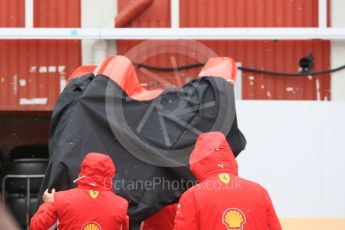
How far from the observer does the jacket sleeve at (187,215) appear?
224 inches

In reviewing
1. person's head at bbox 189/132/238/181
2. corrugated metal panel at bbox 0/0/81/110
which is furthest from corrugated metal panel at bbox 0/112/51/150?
person's head at bbox 189/132/238/181

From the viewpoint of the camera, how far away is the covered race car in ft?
23.0

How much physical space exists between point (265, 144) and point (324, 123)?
2.40 ft

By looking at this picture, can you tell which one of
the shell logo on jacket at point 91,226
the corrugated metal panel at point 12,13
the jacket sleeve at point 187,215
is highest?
the corrugated metal panel at point 12,13

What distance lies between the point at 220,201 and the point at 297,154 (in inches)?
131

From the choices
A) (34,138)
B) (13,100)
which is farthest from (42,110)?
(34,138)

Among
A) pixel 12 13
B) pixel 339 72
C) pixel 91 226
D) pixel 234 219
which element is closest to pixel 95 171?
pixel 91 226

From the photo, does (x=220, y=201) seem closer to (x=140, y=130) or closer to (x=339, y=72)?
(x=140, y=130)

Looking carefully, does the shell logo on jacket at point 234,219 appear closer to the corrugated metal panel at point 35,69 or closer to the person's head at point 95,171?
the person's head at point 95,171

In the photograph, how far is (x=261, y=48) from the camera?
9414 mm

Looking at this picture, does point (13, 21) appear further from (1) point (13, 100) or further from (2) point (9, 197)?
(2) point (9, 197)

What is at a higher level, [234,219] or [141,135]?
[141,135]

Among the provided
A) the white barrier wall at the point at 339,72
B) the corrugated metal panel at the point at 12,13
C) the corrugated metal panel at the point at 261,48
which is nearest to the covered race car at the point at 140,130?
the corrugated metal panel at the point at 261,48

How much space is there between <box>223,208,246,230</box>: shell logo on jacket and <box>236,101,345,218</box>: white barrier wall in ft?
10.2
